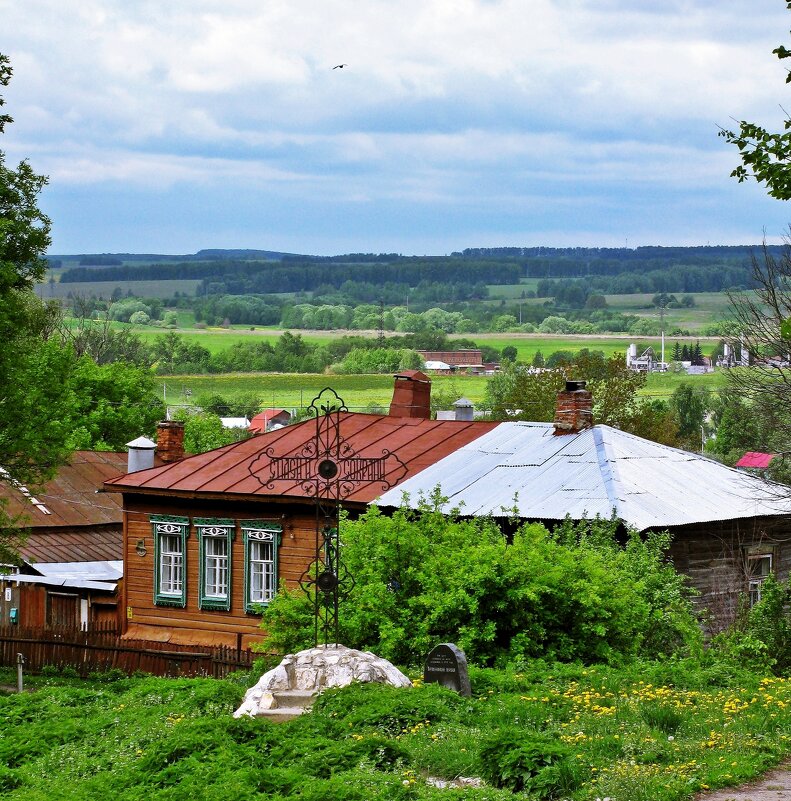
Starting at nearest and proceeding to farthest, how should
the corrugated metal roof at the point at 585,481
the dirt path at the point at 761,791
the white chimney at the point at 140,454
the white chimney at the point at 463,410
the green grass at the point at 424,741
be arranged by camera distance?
the dirt path at the point at 761,791, the green grass at the point at 424,741, the corrugated metal roof at the point at 585,481, the white chimney at the point at 463,410, the white chimney at the point at 140,454

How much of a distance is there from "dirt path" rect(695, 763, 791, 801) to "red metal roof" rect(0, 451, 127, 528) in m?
29.9

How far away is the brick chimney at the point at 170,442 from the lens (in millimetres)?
39344

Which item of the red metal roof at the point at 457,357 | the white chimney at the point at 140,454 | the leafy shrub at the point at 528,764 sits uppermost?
the red metal roof at the point at 457,357

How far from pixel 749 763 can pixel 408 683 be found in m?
5.03

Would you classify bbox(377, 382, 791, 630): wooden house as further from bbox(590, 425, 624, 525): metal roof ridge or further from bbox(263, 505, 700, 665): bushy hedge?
bbox(263, 505, 700, 665): bushy hedge

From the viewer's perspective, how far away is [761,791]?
38.6ft

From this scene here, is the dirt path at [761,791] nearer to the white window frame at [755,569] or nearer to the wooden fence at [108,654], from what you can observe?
the wooden fence at [108,654]

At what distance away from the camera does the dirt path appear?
11.5 meters

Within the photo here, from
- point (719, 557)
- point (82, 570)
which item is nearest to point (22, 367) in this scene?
point (82, 570)

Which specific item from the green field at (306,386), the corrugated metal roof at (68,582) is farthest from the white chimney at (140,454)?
the green field at (306,386)

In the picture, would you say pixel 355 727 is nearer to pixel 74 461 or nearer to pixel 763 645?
pixel 763 645

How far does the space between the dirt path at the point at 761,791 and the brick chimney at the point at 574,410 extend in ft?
58.0

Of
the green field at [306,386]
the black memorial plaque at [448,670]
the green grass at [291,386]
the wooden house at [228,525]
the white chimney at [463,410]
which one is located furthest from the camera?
the green field at [306,386]

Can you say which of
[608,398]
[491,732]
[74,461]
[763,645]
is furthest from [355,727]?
[608,398]
